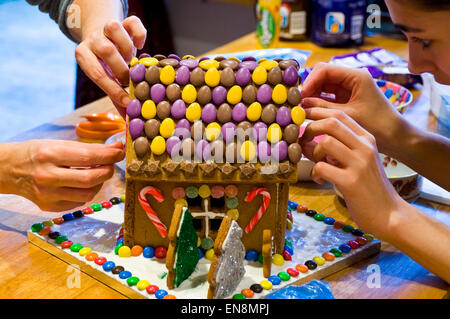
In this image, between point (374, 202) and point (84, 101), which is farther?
point (84, 101)

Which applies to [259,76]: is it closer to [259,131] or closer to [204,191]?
[259,131]

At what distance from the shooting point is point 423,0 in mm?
933

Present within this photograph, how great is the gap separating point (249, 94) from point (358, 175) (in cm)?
25

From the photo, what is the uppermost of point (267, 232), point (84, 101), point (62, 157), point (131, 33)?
point (131, 33)

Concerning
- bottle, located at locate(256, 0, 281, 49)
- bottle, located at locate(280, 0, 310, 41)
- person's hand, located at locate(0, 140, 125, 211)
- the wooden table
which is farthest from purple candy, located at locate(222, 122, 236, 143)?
bottle, located at locate(280, 0, 310, 41)

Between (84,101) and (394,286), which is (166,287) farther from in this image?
(84,101)

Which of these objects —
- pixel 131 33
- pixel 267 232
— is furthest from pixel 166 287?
pixel 131 33

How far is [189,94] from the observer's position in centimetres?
96

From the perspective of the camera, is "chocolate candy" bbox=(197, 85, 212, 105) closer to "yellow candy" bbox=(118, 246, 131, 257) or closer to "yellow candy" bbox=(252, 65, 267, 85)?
"yellow candy" bbox=(252, 65, 267, 85)

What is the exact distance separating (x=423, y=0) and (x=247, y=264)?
23.3 inches

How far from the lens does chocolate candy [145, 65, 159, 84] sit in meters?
0.96

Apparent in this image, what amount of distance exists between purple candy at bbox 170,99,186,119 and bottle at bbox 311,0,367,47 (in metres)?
1.39
